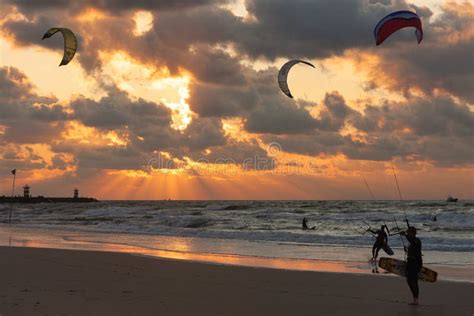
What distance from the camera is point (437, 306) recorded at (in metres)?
10.7

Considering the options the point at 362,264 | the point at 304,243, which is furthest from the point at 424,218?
the point at 362,264

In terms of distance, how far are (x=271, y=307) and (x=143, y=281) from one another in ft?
12.7

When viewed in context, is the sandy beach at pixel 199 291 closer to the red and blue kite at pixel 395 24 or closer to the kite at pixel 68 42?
the red and blue kite at pixel 395 24

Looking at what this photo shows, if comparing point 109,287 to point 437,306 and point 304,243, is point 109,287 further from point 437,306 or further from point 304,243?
point 304,243

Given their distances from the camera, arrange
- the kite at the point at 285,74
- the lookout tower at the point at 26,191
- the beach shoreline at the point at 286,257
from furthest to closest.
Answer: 1. the lookout tower at the point at 26,191
2. the kite at the point at 285,74
3. the beach shoreline at the point at 286,257

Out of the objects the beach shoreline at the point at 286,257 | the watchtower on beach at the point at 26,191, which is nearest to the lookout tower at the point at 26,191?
the watchtower on beach at the point at 26,191

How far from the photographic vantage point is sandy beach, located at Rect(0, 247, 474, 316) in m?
9.98

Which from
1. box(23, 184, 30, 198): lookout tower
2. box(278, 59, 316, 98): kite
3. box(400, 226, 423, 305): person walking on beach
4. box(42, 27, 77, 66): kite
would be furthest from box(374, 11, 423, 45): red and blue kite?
box(23, 184, 30, 198): lookout tower

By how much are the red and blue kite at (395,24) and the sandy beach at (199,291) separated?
22.6 ft

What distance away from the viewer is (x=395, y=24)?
Answer: 16.0 m

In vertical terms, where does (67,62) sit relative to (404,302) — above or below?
above

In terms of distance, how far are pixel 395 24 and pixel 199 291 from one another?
939 cm

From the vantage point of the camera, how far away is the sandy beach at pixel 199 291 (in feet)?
32.7

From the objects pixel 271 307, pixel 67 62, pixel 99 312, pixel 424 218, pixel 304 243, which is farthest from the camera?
pixel 424 218
